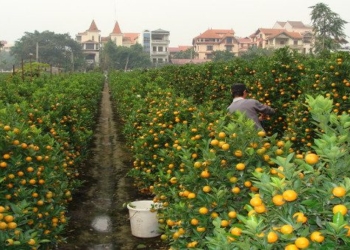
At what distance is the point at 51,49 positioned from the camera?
77.9 m

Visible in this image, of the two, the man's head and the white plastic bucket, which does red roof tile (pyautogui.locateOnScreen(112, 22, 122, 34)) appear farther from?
the white plastic bucket

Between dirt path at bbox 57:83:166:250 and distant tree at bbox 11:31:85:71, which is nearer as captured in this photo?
dirt path at bbox 57:83:166:250

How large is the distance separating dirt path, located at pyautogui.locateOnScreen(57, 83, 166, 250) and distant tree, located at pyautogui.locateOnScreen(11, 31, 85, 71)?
67.9 meters

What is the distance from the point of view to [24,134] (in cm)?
420

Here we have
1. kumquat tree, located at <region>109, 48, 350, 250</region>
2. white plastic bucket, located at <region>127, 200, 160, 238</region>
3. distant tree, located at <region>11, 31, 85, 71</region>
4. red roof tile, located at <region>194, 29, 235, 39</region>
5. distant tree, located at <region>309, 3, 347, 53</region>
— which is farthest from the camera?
red roof tile, located at <region>194, 29, 235, 39</region>

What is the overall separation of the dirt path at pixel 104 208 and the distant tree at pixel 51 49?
67.9 metres

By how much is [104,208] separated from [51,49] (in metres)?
→ 76.0

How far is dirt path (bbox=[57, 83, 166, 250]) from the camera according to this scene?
5.76 metres

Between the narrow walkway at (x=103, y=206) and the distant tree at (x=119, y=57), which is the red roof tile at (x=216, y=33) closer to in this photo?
the distant tree at (x=119, y=57)

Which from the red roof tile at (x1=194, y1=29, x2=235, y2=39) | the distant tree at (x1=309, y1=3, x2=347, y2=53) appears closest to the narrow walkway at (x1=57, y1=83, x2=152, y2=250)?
the distant tree at (x1=309, y1=3, x2=347, y2=53)

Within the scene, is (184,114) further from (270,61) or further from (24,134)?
A: (270,61)

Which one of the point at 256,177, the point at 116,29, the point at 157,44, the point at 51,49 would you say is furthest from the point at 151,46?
the point at 256,177

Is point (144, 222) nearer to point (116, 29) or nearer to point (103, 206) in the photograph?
point (103, 206)

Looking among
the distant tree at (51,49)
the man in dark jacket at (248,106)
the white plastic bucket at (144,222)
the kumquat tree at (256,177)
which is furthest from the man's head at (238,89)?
the distant tree at (51,49)
